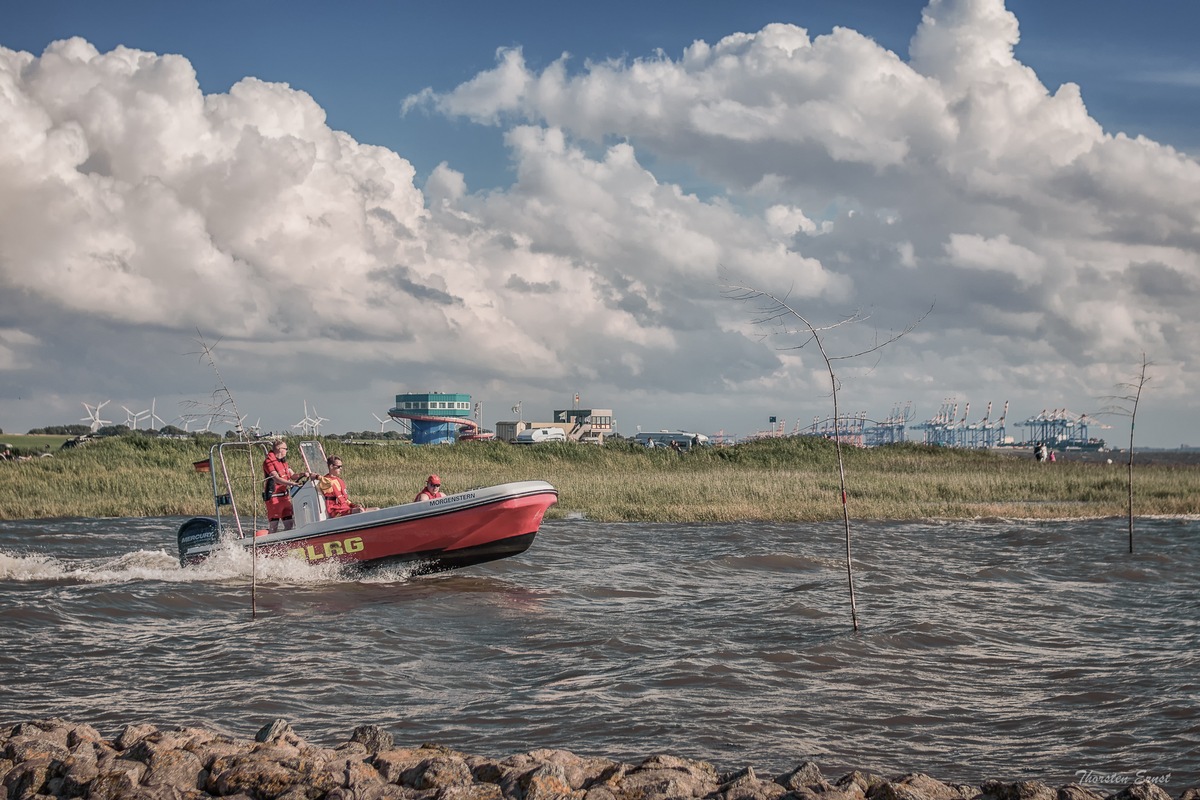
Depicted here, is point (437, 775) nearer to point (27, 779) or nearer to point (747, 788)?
point (747, 788)

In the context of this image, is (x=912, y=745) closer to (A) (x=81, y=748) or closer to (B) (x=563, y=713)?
(B) (x=563, y=713)

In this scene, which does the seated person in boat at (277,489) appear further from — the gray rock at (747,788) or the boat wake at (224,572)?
the gray rock at (747,788)

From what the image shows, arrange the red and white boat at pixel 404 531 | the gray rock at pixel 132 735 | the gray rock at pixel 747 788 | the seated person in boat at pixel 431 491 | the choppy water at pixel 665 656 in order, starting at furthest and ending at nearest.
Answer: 1. the seated person in boat at pixel 431 491
2. the red and white boat at pixel 404 531
3. the choppy water at pixel 665 656
4. the gray rock at pixel 132 735
5. the gray rock at pixel 747 788

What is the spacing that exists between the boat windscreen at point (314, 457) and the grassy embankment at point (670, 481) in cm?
217

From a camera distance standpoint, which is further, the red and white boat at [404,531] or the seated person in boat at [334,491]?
the seated person in boat at [334,491]

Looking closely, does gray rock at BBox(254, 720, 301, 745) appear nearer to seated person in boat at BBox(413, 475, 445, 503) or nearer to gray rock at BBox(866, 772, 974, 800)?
gray rock at BBox(866, 772, 974, 800)

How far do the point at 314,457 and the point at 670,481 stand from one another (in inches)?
680

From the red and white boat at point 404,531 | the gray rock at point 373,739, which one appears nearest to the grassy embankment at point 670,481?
the red and white boat at point 404,531

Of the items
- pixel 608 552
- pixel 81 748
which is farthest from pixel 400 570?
pixel 81 748

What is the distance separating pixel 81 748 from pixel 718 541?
1571 cm

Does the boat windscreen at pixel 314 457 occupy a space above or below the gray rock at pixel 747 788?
above

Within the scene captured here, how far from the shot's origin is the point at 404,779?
230 inches

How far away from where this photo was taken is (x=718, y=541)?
68.8ft

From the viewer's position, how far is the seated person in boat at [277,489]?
15703mm
